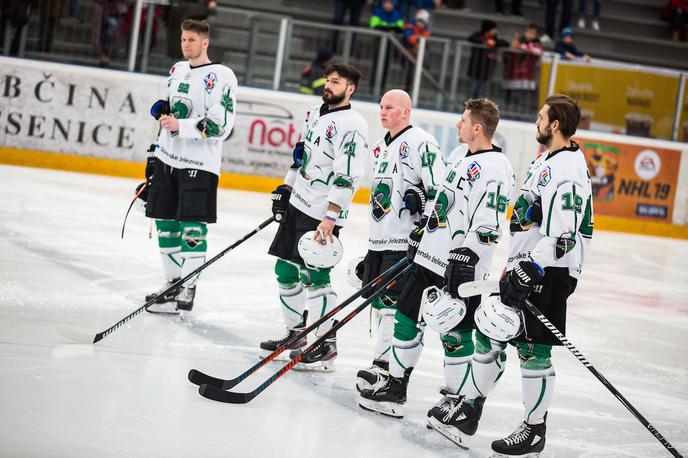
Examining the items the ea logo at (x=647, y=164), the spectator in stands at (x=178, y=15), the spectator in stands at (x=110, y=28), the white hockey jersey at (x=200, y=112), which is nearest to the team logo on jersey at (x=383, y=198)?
the white hockey jersey at (x=200, y=112)

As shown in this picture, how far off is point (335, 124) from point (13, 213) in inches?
170

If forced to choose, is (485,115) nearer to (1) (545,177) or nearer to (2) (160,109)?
(1) (545,177)

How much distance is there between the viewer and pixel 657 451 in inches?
181

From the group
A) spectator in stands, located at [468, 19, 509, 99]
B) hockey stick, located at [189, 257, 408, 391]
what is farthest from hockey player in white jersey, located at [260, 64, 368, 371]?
spectator in stands, located at [468, 19, 509, 99]

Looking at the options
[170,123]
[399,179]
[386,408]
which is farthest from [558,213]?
[170,123]

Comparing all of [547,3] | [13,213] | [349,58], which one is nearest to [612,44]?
[547,3]

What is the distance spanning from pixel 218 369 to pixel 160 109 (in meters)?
1.84

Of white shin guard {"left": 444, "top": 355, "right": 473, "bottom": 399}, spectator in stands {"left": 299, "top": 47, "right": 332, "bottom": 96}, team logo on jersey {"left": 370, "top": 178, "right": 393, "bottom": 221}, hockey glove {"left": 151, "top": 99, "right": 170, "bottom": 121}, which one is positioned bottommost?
white shin guard {"left": 444, "top": 355, "right": 473, "bottom": 399}

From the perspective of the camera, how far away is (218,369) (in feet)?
16.3

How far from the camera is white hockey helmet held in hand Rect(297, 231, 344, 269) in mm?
5000

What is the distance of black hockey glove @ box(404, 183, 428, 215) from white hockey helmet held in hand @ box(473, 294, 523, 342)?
2.64ft

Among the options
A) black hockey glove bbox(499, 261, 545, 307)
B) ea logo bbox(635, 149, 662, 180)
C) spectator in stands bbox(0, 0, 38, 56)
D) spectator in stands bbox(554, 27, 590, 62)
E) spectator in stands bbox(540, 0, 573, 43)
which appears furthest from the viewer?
spectator in stands bbox(540, 0, 573, 43)

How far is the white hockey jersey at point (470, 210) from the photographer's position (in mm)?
4262

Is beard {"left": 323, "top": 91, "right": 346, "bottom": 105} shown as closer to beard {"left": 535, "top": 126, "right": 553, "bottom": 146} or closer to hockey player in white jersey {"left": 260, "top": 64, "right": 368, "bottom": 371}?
hockey player in white jersey {"left": 260, "top": 64, "right": 368, "bottom": 371}
